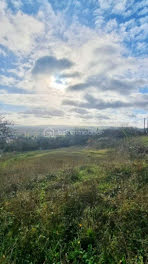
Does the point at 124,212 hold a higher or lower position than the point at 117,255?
higher

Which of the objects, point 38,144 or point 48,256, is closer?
point 48,256

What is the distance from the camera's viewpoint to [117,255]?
246 cm

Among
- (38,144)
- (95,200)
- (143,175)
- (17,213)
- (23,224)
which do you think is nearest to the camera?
(23,224)

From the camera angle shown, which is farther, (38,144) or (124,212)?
(38,144)

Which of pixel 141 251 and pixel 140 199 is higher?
pixel 140 199

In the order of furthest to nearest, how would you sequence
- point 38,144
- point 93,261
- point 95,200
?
→ point 38,144 → point 95,200 → point 93,261

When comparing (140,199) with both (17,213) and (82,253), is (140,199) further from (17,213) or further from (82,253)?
(17,213)

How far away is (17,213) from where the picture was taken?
367cm

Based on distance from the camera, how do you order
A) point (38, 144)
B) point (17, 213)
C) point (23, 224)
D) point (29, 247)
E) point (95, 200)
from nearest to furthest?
point (29, 247), point (23, 224), point (17, 213), point (95, 200), point (38, 144)

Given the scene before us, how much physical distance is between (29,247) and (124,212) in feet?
7.91

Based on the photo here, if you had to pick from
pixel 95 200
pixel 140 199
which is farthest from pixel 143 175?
pixel 95 200

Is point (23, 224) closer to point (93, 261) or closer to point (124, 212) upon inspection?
point (93, 261)

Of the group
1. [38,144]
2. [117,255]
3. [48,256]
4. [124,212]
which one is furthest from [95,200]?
[38,144]

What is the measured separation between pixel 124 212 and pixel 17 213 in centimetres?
301
